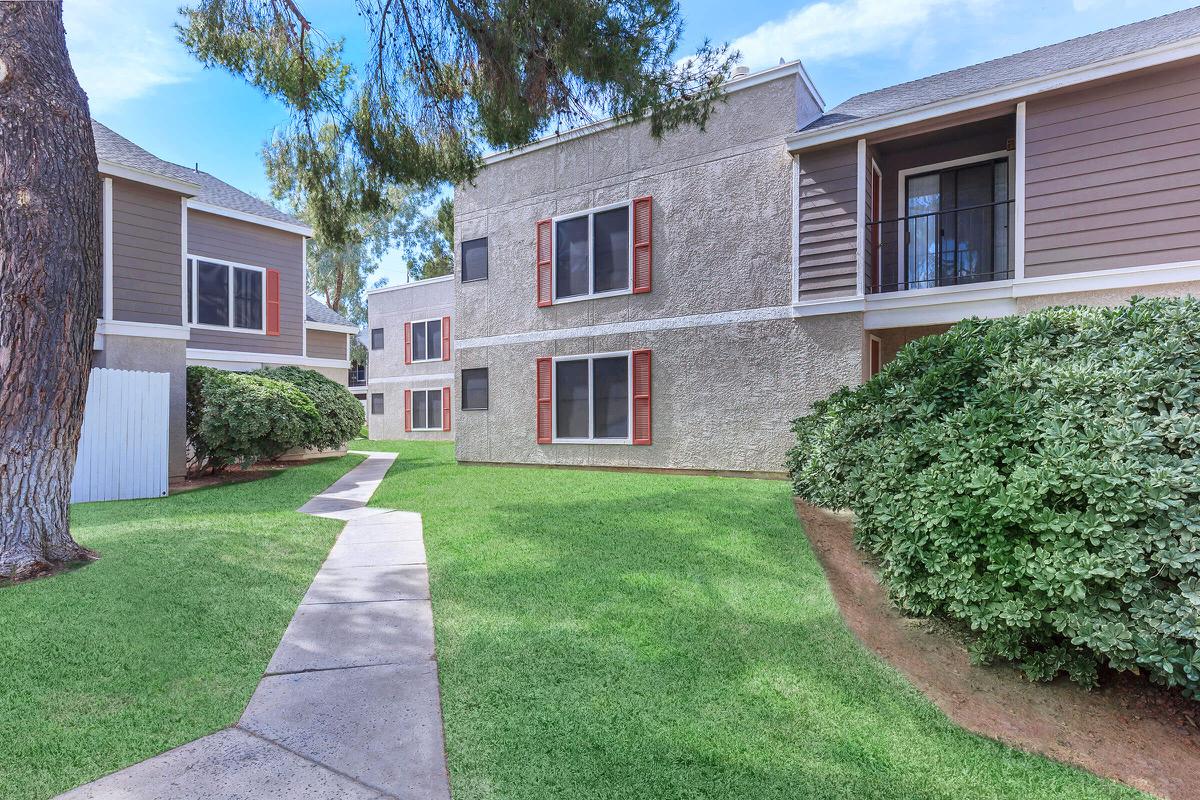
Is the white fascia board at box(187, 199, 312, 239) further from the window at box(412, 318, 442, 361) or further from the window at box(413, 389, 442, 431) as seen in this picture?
the window at box(413, 389, 442, 431)

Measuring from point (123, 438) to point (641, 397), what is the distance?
7.59 meters

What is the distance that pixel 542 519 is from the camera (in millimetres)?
6191

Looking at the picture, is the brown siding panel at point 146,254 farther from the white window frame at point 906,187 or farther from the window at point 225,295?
the white window frame at point 906,187

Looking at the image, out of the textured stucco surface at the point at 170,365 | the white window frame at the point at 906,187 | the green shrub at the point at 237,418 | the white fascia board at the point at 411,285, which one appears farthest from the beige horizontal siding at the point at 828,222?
the white fascia board at the point at 411,285

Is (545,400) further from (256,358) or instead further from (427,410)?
(427,410)

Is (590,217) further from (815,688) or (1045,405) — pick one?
(815,688)

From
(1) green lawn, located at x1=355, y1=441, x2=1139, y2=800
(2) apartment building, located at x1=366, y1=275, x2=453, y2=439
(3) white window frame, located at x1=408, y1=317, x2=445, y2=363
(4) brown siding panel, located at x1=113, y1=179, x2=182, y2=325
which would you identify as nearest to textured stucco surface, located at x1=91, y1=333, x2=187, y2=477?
(4) brown siding panel, located at x1=113, y1=179, x2=182, y2=325

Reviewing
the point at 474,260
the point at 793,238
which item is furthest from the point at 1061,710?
the point at 474,260

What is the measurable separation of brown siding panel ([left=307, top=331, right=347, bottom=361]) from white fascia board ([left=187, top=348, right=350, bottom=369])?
0.75 metres

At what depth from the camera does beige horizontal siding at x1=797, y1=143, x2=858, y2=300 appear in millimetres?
8391

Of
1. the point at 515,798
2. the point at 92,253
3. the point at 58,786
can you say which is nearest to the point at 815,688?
the point at 515,798

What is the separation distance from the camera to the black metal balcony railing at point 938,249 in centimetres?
871

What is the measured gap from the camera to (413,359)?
22.5 m

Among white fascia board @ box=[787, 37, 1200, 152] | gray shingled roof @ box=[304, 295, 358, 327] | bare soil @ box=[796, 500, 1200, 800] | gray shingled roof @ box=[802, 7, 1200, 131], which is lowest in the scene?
bare soil @ box=[796, 500, 1200, 800]
